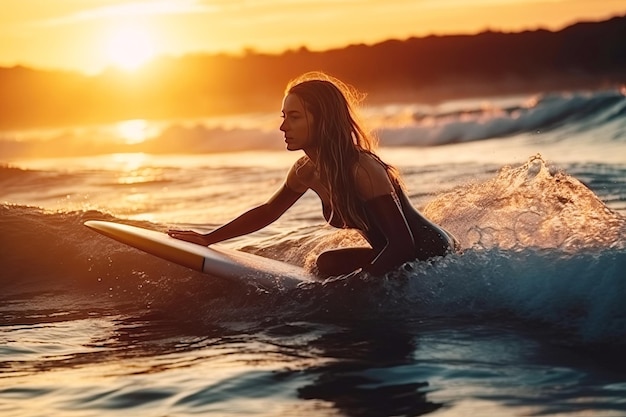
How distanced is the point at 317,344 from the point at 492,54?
62.2 meters

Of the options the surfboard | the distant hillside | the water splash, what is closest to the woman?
the surfboard

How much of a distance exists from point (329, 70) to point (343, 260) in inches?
2463

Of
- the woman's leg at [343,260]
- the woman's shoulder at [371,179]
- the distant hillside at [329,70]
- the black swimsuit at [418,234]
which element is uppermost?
the distant hillside at [329,70]

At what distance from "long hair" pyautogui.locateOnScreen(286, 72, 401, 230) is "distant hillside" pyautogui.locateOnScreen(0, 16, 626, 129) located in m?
52.5

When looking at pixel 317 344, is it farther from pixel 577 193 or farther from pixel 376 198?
pixel 577 193

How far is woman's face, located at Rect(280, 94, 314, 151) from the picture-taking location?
237 inches

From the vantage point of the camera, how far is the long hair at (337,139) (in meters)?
5.97

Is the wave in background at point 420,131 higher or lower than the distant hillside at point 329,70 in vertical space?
lower

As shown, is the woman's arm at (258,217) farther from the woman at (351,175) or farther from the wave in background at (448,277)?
the woman at (351,175)

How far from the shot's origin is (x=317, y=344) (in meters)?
5.71

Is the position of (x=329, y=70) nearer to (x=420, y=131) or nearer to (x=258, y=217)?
(x=420, y=131)

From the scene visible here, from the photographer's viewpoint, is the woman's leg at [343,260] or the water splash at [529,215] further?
the water splash at [529,215]

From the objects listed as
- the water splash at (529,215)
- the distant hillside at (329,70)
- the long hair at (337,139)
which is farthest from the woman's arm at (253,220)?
the distant hillside at (329,70)

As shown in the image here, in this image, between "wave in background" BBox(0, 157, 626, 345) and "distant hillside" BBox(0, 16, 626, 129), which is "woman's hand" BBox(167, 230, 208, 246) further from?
"distant hillside" BBox(0, 16, 626, 129)
